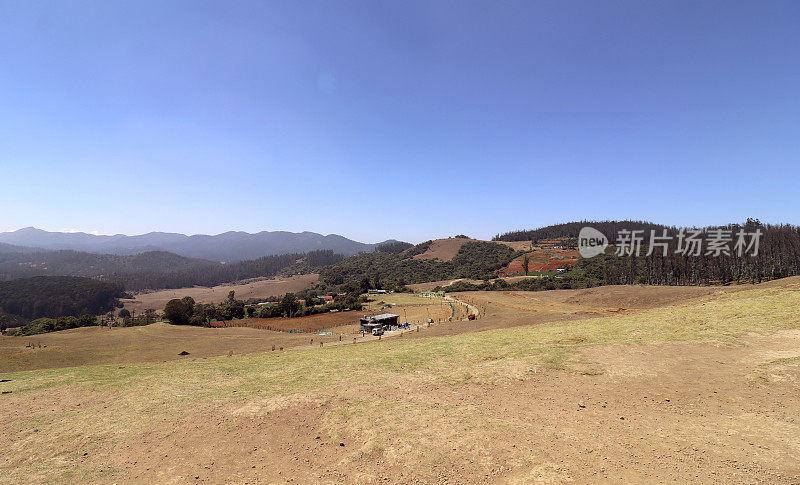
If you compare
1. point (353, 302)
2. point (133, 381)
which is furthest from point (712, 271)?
point (133, 381)

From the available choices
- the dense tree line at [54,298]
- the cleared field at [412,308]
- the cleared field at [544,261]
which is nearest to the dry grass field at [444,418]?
the cleared field at [412,308]

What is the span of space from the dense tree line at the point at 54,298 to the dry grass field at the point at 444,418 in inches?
8015

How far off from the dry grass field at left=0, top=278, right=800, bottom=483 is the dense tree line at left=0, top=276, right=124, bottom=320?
204m

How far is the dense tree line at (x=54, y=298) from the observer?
513 ft

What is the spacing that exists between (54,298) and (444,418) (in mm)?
233477

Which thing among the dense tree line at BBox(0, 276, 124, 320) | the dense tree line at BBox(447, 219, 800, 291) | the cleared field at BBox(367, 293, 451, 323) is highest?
the dense tree line at BBox(447, 219, 800, 291)

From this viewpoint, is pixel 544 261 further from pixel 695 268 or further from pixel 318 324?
pixel 318 324

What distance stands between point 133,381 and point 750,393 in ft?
90.8

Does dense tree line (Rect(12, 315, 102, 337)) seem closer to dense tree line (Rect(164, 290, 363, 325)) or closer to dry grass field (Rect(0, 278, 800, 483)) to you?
dense tree line (Rect(164, 290, 363, 325))

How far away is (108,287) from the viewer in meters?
189

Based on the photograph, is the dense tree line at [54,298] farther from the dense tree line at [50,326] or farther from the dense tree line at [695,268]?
the dense tree line at [695,268]

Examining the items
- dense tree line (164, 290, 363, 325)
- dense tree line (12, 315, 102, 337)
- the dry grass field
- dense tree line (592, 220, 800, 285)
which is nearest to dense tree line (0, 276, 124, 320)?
dense tree line (164, 290, 363, 325)

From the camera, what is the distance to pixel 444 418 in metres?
10.9

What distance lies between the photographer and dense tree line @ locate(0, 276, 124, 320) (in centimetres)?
15625
